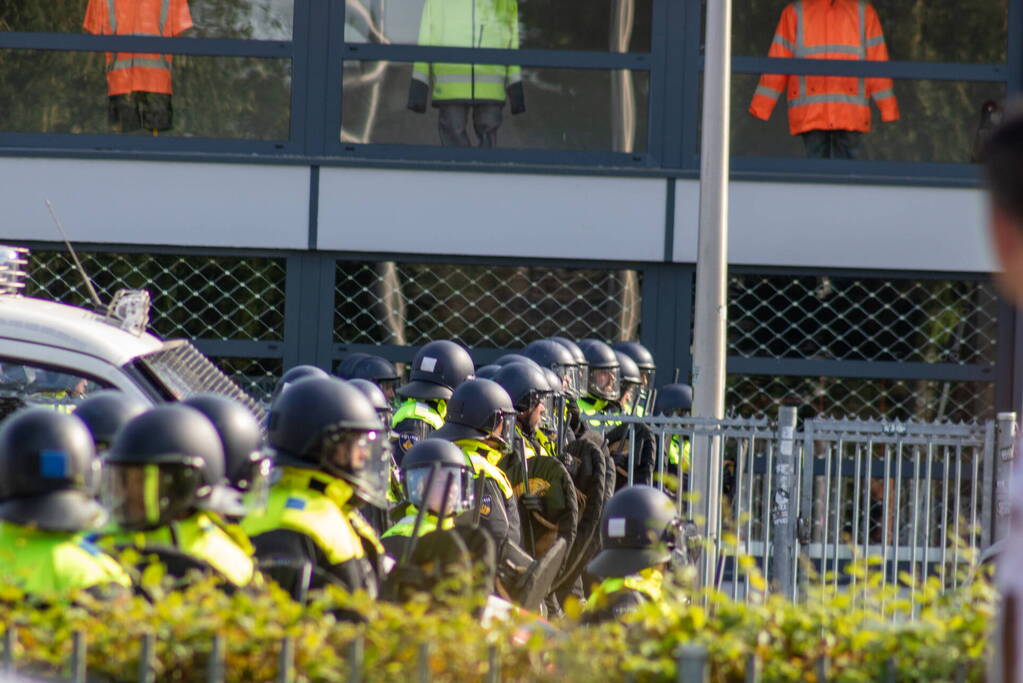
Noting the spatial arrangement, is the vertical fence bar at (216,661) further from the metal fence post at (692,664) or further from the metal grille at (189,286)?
the metal grille at (189,286)

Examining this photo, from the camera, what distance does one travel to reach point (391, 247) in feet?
40.4

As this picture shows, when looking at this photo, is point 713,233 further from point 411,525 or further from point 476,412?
point 411,525

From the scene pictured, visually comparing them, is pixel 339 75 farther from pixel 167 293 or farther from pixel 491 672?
pixel 491 672

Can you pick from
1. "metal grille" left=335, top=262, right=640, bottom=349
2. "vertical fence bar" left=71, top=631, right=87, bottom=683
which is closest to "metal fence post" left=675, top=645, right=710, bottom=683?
"vertical fence bar" left=71, top=631, right=87, bottom=683

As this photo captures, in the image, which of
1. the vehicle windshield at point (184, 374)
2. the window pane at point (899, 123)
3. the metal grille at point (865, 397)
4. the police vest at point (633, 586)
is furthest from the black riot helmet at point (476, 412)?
the window pane at point (899, 123)

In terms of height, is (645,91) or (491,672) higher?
(645,91)

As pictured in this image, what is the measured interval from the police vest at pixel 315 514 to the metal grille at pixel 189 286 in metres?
8.04

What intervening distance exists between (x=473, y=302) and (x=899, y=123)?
404cm

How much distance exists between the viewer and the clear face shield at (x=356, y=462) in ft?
15.3

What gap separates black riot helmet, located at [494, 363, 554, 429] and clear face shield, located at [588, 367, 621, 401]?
78.3 inches

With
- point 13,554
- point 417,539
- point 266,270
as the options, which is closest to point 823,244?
point 266,270

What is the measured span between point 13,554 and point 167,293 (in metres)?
8.81

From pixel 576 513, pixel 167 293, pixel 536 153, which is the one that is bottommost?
pixel 576 513

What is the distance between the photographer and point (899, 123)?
1338 cm
